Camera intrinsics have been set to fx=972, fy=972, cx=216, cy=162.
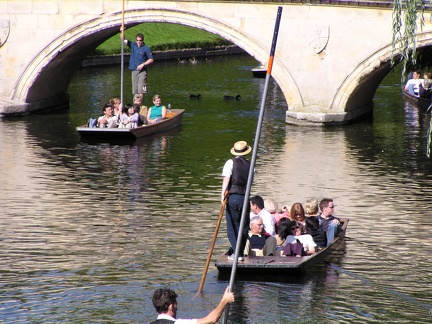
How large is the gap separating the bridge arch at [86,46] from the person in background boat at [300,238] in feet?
34.9

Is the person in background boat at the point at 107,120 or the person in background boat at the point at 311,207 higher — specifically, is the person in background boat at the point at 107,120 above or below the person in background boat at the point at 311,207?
above

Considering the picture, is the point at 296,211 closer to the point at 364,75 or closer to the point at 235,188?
the point at 235,188

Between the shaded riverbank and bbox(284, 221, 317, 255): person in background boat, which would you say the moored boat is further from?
bbox(284, 221, 317, 255): person in background boat

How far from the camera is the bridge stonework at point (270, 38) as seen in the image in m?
20.7

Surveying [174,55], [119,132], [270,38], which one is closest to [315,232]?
[119,132]

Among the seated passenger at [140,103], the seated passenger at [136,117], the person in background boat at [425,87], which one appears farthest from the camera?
the person in background boat at [425,87]

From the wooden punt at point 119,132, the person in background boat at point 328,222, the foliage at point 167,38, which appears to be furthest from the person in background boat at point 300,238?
the foliage at point 167,38

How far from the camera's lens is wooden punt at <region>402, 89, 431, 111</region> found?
2483 cm

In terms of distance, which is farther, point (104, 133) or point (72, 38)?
point (72, 38)

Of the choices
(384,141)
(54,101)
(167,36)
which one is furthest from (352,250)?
(167,36)

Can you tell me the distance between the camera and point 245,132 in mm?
20672

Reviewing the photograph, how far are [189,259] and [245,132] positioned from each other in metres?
9.82

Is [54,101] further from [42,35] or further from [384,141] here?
[384,141]

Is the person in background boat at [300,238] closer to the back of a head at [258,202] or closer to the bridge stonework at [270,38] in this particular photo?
the back of a head at [258,202]
